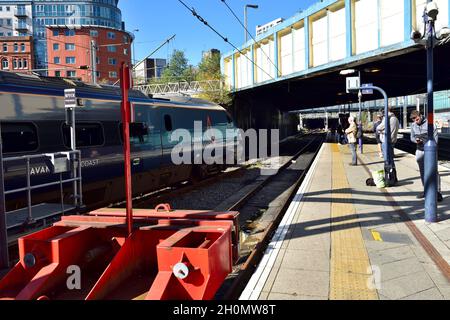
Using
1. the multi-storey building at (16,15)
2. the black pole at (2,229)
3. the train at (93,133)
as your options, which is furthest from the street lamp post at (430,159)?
the multi-storey building at (16,15)

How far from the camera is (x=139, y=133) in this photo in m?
10.6

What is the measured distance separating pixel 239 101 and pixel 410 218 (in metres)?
26.3

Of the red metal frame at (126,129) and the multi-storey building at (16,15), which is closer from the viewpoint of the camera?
the red metal frame at (126,129)

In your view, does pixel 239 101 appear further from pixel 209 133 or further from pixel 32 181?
pixel 32 181

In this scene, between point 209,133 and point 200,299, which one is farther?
point 209,133

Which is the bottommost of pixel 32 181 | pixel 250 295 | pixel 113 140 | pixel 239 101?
pixel 250 295

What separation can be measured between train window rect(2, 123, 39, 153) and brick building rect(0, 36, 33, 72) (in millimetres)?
78948

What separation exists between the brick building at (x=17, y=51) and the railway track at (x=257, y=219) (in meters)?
76.7

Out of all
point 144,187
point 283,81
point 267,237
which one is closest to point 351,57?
point 283,81

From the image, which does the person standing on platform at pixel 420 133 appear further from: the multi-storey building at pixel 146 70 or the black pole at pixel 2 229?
the multi-storey building at pixel 146 70

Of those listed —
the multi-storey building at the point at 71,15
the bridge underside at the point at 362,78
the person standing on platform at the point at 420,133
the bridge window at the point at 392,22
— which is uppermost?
the multi-storey building at the point at 71,15

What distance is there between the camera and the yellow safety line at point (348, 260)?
173 inches

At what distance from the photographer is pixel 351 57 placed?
1922cm

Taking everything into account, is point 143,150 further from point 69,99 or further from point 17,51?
point 17,51
